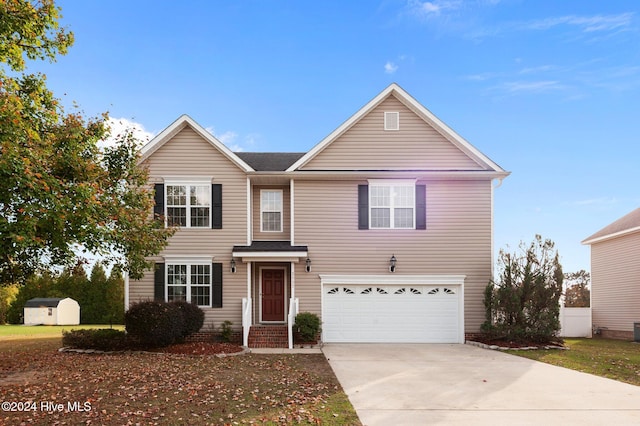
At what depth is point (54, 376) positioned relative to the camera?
10.7m

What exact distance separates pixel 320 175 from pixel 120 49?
758 cm

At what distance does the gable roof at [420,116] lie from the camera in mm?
17656

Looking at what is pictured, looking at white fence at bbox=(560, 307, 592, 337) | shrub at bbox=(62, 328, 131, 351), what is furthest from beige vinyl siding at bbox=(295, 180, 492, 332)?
white fence at bbox=(560, 307, 592, 337)

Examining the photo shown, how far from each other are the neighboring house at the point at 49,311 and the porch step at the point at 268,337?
76.0 ft

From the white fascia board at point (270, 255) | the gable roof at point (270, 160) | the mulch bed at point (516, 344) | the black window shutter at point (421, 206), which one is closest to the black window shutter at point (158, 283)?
the white fascia board at point (270, 255)

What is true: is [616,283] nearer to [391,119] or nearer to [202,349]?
[391,119]

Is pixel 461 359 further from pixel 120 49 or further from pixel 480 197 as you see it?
pixel 120 49

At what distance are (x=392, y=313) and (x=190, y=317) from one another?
6.94m

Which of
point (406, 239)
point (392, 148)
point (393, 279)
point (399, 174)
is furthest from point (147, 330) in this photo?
point (392, 148)

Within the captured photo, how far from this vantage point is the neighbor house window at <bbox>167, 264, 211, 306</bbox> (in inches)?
674

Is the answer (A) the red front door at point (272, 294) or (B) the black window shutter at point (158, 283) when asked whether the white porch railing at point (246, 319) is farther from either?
(B) the black window shutter at point (158, 283)

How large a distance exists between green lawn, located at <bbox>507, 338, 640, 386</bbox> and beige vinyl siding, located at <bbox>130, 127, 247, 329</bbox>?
9.44 m

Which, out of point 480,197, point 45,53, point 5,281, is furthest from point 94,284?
point 480,197

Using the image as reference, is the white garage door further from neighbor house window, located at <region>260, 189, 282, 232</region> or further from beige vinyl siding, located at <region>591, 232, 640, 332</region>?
beige vinyl siding, located at <region>591, 232, 640, 332</region>
